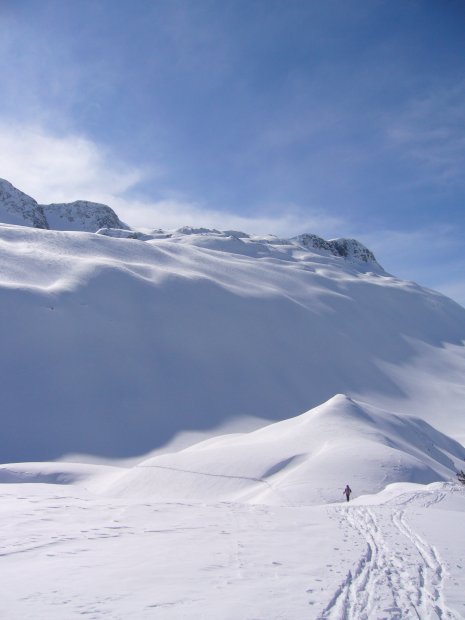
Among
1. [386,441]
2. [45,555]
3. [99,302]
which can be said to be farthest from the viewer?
[99,302]

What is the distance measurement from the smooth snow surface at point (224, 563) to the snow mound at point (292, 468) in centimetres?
711

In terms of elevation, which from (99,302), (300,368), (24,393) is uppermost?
(99,302)

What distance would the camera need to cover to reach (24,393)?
133 ft

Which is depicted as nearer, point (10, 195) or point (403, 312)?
point (403, 312)

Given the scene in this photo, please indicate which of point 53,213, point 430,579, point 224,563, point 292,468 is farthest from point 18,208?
point 430,579

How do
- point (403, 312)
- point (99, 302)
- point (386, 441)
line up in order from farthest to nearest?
point (403, 312) → point (99, 302) → point (386, 441)

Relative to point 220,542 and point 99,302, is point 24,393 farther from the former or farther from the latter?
point 220,542

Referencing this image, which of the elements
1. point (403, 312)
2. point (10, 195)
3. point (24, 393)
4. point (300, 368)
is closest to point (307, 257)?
point (403, 312)

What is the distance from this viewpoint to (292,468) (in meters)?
23.3

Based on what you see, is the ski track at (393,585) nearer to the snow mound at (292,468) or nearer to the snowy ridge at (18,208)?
the snow mound at (292,468)

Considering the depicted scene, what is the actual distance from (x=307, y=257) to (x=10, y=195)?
8839 cm

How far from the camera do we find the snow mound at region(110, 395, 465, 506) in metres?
20.8

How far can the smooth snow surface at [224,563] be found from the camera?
6223 millimetres

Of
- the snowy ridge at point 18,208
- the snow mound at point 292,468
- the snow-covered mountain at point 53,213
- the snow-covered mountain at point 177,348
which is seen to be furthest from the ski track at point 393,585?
the snowy ridge at point 18,208
